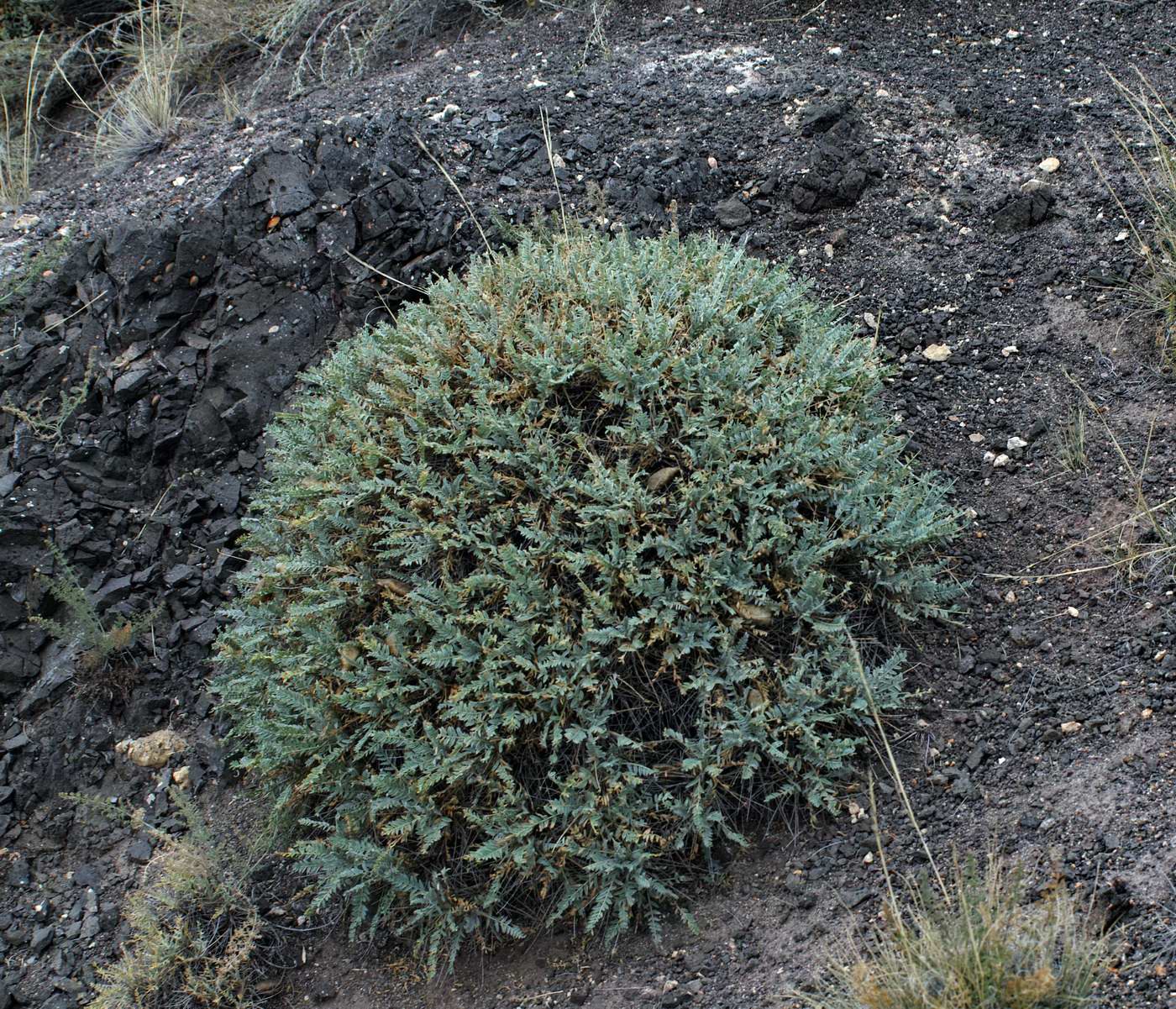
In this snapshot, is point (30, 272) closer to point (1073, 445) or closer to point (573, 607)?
point (573, 607)

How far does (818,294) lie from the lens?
4.39 metres

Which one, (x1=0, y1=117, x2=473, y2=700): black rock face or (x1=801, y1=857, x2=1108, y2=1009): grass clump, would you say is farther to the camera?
(x1=0, y1=117, x2=473, y2=700): black rock face

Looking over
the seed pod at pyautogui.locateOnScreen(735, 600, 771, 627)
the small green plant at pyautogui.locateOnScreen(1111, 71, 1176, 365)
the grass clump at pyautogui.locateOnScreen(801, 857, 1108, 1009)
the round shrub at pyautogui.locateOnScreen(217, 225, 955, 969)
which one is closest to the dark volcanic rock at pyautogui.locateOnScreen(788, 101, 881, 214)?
the small green plant at pyautogui.locateOnScreen(1111, 71, 1176, 365)

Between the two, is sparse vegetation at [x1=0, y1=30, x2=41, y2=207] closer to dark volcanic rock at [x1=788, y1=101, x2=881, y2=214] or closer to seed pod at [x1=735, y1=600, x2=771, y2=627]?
dark volcanic rock at [x1=788, y1=101, x2=881, y2=214]

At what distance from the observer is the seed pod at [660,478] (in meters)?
3.05

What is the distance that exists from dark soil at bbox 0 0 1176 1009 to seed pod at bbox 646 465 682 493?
0.93 metres

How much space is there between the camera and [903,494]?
3.28m

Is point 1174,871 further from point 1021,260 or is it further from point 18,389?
point 18,389

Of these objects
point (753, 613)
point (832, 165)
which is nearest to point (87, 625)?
point (753, 613)

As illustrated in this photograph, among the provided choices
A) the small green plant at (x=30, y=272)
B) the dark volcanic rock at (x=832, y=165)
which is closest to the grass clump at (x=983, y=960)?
the dark volcanic rock at (x=832, y=165)

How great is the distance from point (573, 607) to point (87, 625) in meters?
2.21

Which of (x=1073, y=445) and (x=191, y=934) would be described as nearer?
(x=191, y=934)

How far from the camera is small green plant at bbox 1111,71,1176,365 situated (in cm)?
385

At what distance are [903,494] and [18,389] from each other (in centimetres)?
372
